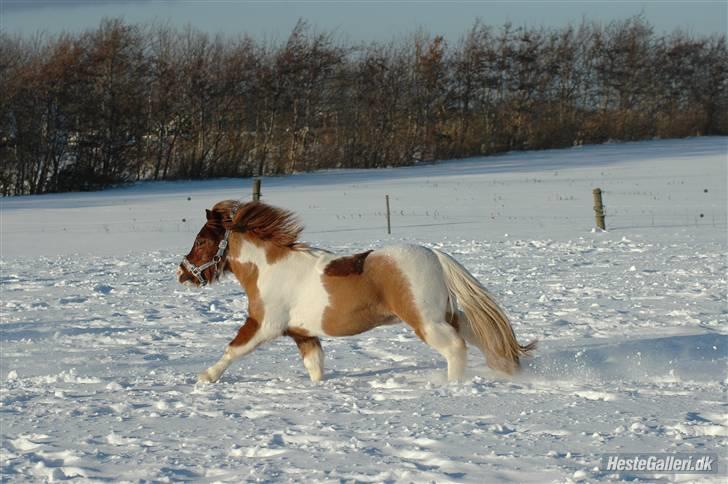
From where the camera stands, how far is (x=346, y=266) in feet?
21.4

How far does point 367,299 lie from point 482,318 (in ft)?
2.56

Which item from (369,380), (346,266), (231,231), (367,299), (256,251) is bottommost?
(369,380)

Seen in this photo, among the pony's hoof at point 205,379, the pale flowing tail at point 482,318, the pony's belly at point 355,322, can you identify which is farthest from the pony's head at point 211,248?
the pale flowing tail at point 482,318

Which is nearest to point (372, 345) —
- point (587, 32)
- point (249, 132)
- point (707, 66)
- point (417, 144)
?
point (249, 132)

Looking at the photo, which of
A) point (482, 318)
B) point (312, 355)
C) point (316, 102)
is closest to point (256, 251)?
point (312, 355)

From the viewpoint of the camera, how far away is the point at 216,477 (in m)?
4.49

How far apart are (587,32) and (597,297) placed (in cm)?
4530

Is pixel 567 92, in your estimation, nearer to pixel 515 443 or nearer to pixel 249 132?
pixel 249 132

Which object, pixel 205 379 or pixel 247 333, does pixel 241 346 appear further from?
pixel 205 379

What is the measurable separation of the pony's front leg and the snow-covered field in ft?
0.58

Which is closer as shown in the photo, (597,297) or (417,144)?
(597,297)

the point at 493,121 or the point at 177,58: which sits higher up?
the point at 177,58

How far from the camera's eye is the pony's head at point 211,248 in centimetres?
693

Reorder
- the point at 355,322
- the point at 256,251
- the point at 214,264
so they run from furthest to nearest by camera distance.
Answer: the point at 214,264
the point at 256,251
the point at 355,322
